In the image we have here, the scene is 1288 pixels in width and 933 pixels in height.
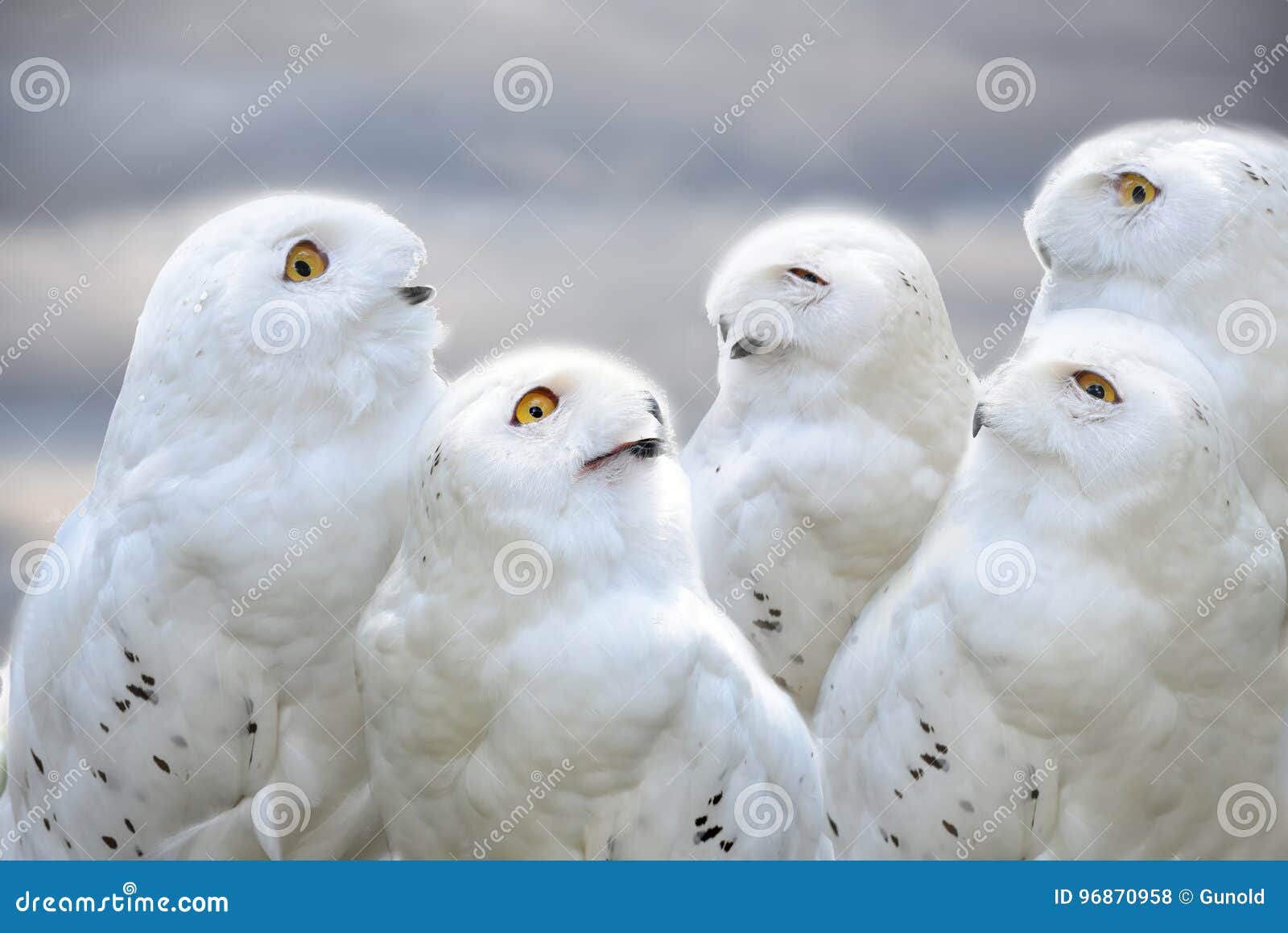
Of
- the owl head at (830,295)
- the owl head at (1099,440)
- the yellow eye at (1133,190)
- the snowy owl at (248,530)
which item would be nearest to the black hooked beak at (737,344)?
the owl head at (830,295)

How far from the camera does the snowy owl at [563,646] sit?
1.58m

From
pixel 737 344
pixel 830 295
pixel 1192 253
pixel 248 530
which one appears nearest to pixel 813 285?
pixel 830 295

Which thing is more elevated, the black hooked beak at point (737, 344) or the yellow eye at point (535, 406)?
the black hooked beak at point (737, 344)

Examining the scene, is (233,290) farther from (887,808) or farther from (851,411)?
(887,808)

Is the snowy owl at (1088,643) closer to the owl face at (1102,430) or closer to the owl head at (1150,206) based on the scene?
the owl face at (1102,430)

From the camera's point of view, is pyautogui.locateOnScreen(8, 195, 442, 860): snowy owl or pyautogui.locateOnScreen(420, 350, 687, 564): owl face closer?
pyautogui.locateOnScreen(420, 350, 687, 564): owl face

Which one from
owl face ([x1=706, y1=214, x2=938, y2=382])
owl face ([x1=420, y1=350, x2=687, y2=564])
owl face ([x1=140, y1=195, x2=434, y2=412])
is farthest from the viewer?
owl face ([x1=706, y1=214, x2=938, y2=382])

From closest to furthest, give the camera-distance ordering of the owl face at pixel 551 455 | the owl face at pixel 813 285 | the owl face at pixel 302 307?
the owl face at pixel 551 455 < the owl face at pixel 302 307 < the owl face at pixel 813 285

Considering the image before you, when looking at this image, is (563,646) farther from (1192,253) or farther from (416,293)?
(1192,253)

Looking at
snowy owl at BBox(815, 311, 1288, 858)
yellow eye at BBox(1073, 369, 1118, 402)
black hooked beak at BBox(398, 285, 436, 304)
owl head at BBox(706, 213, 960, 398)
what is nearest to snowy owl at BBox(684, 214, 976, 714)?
owl head at BBox(706, 213, 960, 398)

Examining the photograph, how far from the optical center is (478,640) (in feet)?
5.32

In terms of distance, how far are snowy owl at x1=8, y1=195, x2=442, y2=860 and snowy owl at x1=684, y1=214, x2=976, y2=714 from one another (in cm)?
53

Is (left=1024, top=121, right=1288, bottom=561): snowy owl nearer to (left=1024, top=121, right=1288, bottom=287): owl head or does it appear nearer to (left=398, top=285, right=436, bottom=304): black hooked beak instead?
(left=1024, top=121, right=1288, bottom=287): owl head

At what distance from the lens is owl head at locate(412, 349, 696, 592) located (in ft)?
5.17
